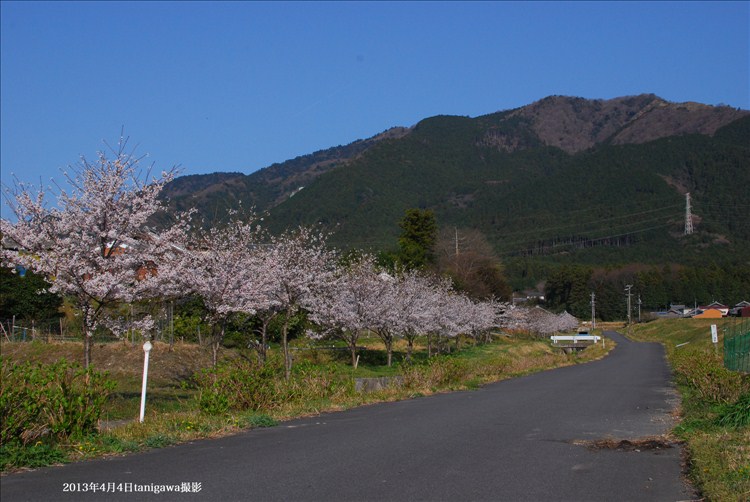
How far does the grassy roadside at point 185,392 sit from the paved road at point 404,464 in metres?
0.46

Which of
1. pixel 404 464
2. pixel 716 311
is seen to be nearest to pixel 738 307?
pixel 716 311

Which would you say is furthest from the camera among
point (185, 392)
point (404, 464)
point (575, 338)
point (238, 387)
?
point (575, 338)

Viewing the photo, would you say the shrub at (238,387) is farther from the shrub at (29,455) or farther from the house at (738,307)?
the house at (738,307)

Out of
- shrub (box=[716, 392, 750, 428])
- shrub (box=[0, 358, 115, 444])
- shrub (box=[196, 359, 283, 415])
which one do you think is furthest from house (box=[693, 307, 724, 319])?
shrub (box=[0, 358, 115, 444])

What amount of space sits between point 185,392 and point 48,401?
12.4m

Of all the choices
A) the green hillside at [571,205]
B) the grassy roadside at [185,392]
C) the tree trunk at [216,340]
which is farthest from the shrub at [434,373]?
the green hillside at [571,205]

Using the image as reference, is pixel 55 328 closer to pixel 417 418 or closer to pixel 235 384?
pixel 235 384

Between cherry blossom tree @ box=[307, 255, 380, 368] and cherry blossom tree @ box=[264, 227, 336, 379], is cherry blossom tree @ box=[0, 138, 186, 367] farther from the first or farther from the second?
cherry blossom tree @ box=[307, 255, 380, 368]

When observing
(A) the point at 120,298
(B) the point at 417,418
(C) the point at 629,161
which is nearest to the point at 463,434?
(B) the point at 417,418

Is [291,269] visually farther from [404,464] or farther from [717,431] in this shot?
→ [404,464]

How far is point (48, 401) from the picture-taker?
977 cm

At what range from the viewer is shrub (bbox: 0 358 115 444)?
917 cm

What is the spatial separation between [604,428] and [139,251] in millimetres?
10767

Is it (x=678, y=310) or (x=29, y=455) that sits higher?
(x=29, y=455)
